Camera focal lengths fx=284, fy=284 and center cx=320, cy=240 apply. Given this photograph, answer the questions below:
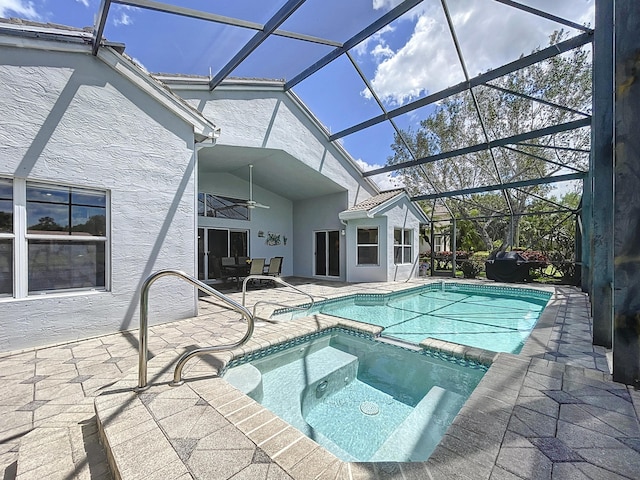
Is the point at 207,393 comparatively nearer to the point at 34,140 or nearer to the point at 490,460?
the point at 490,460

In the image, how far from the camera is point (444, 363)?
4453mm

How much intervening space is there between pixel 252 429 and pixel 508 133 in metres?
20.1

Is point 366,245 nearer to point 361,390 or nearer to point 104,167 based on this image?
point 361,390

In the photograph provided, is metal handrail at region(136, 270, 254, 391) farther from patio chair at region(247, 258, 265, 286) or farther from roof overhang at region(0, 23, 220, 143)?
patio chair at region(247, 258, 265, 286)

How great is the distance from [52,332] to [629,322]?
312 inches

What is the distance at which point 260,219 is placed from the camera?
45.7 ft

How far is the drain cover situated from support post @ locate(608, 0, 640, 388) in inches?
109

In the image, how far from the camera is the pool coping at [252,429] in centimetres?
193

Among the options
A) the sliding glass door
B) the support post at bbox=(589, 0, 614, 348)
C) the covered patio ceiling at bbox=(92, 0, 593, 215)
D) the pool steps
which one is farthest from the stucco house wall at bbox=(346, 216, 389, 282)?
the pool steps

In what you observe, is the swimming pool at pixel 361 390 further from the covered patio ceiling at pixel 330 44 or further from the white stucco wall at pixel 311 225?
the white stucco wall at pixel 311 225

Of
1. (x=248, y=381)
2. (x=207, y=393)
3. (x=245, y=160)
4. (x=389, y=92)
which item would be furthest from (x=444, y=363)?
(x=389, y=92)

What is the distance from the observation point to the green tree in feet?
46.8

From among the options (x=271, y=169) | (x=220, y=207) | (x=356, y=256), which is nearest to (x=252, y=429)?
(x=271, y=169)

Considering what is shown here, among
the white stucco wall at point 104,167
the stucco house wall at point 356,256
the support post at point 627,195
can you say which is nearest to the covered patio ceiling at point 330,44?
the white stucco wall at point 104,167
